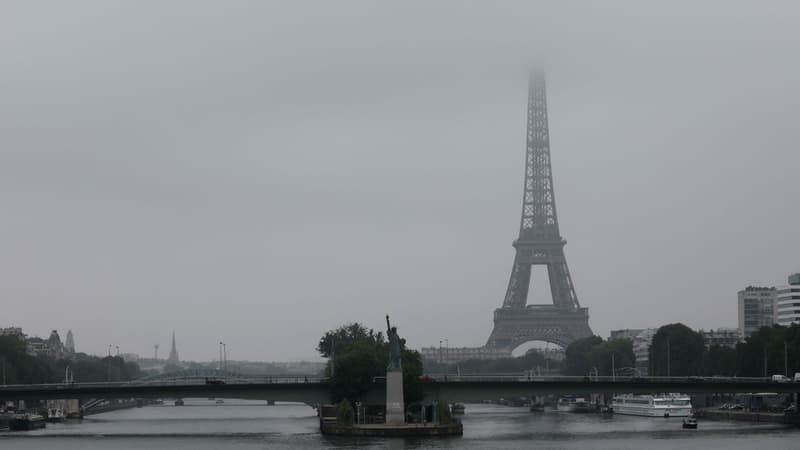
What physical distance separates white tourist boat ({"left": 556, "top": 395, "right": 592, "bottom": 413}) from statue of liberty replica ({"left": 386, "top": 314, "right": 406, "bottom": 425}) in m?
64.4

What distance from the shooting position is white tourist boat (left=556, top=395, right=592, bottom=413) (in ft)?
492

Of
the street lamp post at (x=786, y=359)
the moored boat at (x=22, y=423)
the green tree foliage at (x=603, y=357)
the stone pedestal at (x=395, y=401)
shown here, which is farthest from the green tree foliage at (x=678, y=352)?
the stone pedestal at (x=395, y=401)

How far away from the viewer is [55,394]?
9688 centimetres

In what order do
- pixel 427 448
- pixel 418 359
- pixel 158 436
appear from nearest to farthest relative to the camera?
1. pixel 427 448
2. pixel 158 436
3. pixel 418 359

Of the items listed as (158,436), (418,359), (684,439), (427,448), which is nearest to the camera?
(427,448)

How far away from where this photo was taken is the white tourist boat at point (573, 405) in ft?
492

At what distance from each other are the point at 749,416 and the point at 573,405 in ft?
148

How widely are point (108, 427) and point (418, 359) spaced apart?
2541 cm

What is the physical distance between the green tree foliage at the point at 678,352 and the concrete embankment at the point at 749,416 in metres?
32.7

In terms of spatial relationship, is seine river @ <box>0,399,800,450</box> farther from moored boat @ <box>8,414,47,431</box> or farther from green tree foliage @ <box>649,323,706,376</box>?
green tree foliage @ <box>649,323,706,376</box>

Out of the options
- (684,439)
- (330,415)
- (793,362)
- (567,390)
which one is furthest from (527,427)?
(793,362)

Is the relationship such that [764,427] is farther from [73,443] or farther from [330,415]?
[73,443]

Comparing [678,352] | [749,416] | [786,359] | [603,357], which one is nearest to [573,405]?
[678,352]

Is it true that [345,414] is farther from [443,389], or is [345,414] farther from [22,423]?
[22,423]
